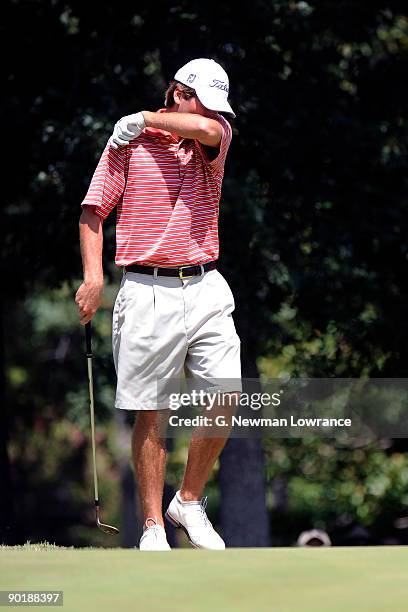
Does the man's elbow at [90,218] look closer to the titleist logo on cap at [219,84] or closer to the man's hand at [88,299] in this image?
the man's hand at [88,299]

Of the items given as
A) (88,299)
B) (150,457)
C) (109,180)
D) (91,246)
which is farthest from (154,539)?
(109,180)

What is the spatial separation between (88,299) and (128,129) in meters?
0.75

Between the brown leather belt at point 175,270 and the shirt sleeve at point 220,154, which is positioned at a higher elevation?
the shirt sleeve at point 220,154

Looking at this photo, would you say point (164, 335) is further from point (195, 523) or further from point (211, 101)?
point (211, 101)

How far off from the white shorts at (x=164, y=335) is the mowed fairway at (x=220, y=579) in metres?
Answer: 1.18

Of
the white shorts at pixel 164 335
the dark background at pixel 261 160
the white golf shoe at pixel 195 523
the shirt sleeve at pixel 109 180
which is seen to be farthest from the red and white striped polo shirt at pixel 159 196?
the dark background at pixel 261 160

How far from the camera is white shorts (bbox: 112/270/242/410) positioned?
6449 mm

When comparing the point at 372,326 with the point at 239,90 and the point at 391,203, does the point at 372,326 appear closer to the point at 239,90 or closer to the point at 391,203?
the point at 391,203

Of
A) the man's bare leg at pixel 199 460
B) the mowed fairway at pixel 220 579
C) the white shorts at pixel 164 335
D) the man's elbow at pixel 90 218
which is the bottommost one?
the man's bare leg at pixel 199 460

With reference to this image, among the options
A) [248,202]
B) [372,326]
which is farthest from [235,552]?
[372,326]

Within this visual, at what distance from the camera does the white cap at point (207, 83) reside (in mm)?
6520

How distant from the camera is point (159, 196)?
6.41 m

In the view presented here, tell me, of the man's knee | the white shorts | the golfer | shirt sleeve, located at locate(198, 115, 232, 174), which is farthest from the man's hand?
shirt sleeve, located at locate(198, 115, 232, 174)

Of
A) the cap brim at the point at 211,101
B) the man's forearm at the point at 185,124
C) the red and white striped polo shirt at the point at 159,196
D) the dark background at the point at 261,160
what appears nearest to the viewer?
the man's forearm at the point at 185,124
